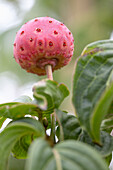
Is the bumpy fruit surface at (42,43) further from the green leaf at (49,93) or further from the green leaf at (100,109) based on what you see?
the green leaf at (100,109)

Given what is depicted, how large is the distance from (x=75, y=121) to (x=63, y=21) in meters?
4.27

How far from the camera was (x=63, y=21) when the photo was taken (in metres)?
4.78

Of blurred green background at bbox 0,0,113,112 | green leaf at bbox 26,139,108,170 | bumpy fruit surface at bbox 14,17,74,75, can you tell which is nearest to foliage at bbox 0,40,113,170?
green leaf at bbox 26,139,108,170

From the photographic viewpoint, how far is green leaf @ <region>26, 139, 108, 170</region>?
17.4 inches

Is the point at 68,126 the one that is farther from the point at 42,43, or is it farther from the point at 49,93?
the point at 42,43

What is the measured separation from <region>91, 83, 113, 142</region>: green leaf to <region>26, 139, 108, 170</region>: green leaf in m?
0.07

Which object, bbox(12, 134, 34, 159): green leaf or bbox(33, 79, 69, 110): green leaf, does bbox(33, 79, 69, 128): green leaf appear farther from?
bbox(12, 134, 34, 159): green leaf

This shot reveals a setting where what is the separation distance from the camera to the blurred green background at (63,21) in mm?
4301

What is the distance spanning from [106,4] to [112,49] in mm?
4301

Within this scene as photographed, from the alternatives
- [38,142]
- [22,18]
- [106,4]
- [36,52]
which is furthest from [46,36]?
[22,18]

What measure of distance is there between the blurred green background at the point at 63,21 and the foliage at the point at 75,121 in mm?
2942

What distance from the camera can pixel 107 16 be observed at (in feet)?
14.7

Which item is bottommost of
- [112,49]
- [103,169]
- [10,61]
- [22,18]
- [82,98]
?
[103,169]

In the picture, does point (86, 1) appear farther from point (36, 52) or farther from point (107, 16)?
point (36, 52)
